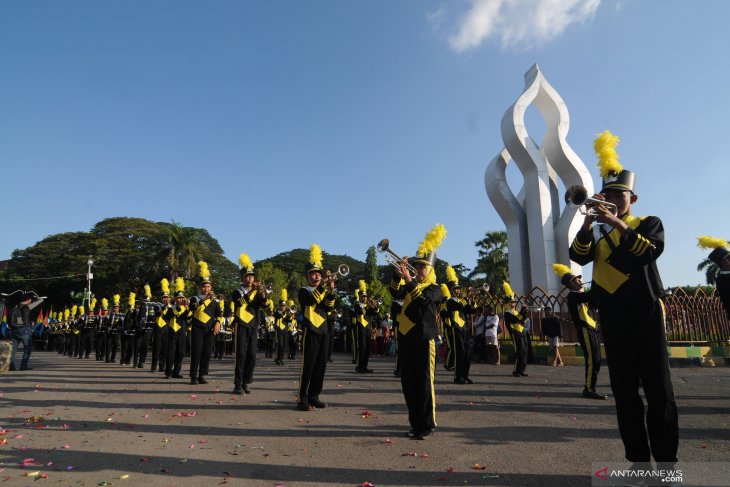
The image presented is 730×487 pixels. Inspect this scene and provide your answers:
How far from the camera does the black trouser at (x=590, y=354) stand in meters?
7.95

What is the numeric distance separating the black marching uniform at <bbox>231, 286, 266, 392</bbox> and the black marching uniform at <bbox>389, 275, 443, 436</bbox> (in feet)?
14.6

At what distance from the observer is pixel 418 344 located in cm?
545

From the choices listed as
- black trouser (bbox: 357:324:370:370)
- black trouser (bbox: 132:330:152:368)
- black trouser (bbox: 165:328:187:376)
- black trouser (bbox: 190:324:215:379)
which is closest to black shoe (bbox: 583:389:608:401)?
black trouser (bbox: 357:324:370:370)

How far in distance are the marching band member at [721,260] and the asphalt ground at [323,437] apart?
1.59 metres

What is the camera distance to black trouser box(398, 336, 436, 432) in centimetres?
523

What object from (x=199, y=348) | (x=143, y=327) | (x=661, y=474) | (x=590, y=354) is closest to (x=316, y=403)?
(x=199, y=348)

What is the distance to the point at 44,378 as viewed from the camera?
12.5 metres

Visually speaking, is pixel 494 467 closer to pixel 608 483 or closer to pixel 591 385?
pixel 608 483

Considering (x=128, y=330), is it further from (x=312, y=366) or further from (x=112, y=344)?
(x=312, y=366)

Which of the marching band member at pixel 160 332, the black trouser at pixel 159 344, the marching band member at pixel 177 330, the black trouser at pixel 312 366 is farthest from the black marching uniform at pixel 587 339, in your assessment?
the black trouser at pixel 159 344

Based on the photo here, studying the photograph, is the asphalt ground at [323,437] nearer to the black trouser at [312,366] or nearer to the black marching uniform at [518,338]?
the black trouser at [312,366]

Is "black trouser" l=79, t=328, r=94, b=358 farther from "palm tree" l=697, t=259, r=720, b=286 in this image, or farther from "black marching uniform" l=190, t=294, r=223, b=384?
"palm tree" l=697, t=259, r=720, b=286

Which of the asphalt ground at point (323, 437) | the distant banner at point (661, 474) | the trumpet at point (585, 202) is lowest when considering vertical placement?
the asphalt ground at point (323, 437)

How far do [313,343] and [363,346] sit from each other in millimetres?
6428
